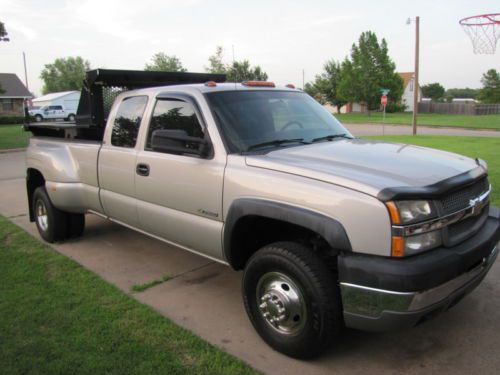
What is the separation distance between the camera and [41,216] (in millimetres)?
5777

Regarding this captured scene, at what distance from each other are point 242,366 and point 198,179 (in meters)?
1.41

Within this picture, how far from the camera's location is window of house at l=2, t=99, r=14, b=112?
53.9 metres

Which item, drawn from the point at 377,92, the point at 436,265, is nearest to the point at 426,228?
the point at 436,265

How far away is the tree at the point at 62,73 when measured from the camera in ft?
250

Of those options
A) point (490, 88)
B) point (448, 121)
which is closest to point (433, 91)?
point (490, 88)

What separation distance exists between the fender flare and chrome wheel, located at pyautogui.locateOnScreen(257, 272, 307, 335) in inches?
15.7

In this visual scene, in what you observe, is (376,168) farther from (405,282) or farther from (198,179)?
(198,179)

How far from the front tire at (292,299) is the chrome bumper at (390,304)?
0.14 m

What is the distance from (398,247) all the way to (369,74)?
168 feet

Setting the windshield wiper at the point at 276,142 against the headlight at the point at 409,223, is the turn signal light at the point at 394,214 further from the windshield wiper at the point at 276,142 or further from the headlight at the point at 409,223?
the windshield wiper at the point at 276,142

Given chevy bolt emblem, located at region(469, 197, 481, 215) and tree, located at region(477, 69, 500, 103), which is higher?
tree, located at region(477, 69, 500, 103)

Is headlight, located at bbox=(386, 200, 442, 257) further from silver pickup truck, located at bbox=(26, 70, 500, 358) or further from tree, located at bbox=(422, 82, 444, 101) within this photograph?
tree, located at bbox=(422, 82, 444, 101)

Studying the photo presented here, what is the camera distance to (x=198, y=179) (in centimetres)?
351

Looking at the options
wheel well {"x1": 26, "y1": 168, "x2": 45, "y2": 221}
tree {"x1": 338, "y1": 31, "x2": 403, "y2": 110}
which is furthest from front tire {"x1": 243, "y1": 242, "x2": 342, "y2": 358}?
tree {"x1": 338, "y1": 31, "x2": 403, "y2": 110}
